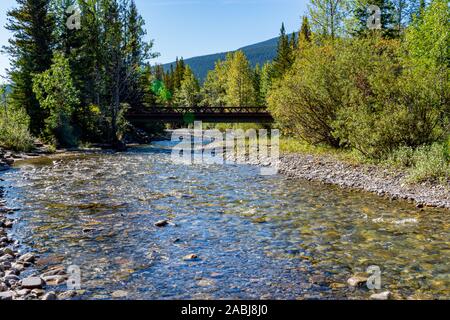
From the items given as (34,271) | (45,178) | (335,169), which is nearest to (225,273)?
(34,271)

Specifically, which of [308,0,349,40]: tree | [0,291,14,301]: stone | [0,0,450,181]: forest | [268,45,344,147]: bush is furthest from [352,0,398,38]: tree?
[0,291,14,301]: stone

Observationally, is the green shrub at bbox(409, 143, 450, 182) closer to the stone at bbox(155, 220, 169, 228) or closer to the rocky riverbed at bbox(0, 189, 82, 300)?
the stone at bbox(155, 220, 169, 228)

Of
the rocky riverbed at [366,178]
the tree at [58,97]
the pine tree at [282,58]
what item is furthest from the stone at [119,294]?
the pine tree at [282,58]

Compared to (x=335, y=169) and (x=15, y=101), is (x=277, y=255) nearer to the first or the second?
(x=335, y=169)

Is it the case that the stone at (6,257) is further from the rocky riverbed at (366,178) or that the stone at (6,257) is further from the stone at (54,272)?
the rocky riverbed at (366,178)

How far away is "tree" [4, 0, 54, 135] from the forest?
0.10 metres

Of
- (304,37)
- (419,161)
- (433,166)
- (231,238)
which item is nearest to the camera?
(231,238)

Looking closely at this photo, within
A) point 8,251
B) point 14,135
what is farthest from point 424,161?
point 14,135

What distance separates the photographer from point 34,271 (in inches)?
320

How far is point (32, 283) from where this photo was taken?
724cm

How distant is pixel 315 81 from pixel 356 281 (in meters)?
20.1

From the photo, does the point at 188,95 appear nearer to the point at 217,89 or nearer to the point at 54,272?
the point at 217,89
